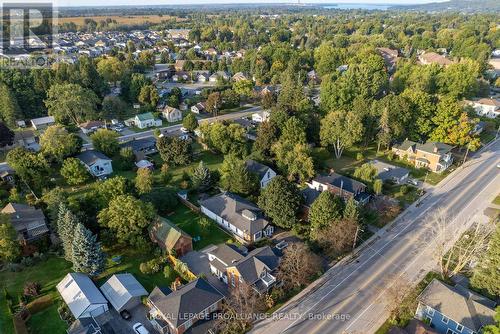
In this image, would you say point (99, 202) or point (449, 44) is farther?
point (449, 44)

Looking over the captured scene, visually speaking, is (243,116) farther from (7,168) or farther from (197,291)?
(197,291)

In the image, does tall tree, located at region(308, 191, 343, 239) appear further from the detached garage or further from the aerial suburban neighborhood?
the detached garage

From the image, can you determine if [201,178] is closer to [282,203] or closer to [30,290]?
[282,203]

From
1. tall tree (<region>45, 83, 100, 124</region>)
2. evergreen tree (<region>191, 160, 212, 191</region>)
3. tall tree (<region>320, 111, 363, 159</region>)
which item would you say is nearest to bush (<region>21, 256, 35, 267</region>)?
evergreen tree (<region>191, 160, 212, 191</region>)

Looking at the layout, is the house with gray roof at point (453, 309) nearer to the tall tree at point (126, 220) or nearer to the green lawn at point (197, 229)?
the green lawn at point (197, 229)

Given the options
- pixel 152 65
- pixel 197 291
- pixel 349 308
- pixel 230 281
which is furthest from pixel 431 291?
pixel 152 65

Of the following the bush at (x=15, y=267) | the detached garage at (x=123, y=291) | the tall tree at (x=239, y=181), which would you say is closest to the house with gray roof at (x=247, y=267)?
the detached garage at (x=123, y=291)

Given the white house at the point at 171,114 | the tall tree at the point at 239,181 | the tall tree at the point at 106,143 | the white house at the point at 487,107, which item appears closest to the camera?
the tall tree at the point at 239,181
